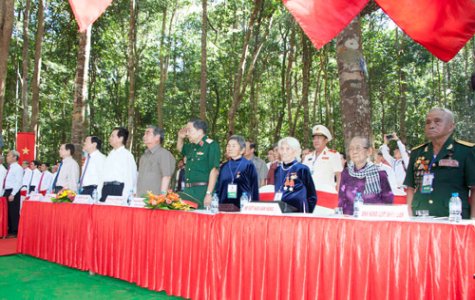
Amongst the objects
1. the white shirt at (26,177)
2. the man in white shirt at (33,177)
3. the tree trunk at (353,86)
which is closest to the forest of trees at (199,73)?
the man in white shirt at (33,177)

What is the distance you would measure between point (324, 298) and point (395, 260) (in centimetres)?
52

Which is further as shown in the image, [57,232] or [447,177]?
[57,232]

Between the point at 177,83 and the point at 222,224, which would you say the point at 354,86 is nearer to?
the point at 222,224

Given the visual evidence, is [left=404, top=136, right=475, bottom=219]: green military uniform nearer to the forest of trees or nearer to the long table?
the long table

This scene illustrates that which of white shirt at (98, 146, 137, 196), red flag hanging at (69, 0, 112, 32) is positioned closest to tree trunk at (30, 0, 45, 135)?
white shirt at (98, 146, 137, 196)

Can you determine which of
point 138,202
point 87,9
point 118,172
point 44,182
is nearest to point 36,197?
point 118,172

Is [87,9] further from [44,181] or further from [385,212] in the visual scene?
[44,181]

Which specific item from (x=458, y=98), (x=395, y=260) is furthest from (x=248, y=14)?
(x=395, y=260)

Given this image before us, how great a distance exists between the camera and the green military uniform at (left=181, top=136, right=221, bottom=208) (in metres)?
4.75

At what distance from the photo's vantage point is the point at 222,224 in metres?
3.42

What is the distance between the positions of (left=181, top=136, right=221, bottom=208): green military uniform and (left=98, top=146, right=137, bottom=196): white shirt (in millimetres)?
813

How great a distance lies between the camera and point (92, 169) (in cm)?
574

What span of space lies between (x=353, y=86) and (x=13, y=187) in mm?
6725

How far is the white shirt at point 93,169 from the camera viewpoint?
5.71 metres
